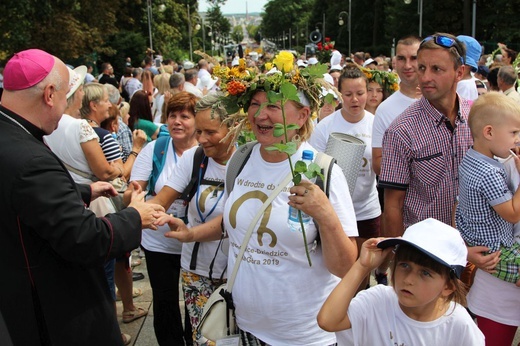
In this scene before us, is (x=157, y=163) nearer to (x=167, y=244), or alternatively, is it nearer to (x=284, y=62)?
(x=167, y=244)

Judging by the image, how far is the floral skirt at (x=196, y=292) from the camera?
144 inches

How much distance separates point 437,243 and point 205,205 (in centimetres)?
169

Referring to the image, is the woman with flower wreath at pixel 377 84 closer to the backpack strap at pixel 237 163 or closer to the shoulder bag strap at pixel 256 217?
the backpack strap at pixel 237 163

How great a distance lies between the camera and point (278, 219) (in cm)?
273

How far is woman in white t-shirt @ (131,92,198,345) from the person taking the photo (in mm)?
4156

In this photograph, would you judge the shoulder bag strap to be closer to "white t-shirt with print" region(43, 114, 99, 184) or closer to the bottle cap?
the bottle cap

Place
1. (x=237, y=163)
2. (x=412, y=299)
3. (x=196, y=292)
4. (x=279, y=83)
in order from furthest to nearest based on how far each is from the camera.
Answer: (x=196, y=292) → (x=237, y=163) → (x=279, y=83) → (x=412, y=299)

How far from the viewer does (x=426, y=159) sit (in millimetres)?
3361

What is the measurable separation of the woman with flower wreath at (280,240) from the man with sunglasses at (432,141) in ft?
2.60

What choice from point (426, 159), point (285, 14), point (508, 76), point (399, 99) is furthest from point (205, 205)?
point (285, 14)

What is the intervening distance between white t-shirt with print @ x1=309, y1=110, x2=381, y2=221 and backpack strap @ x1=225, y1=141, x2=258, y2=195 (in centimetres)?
191

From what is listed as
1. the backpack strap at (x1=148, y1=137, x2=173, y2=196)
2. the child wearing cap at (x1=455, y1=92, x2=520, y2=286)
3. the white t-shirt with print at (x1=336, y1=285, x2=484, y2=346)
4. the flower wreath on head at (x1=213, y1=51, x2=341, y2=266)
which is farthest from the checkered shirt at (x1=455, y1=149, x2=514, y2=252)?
the backpack strap at (x1=148, y1=137, x2=173, y2=196)

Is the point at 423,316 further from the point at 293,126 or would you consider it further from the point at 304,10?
the point at 304,10

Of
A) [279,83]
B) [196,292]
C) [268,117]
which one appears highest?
[279,83]
